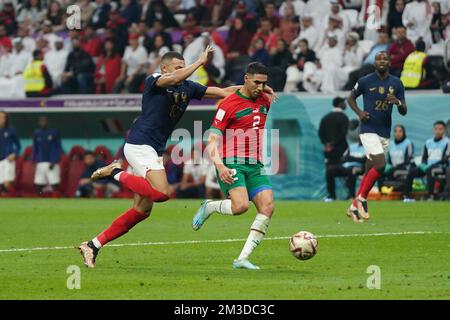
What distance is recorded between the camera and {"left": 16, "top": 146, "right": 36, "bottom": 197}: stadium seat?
31.5 m

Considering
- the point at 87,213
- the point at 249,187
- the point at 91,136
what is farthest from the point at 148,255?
the point at 91,136

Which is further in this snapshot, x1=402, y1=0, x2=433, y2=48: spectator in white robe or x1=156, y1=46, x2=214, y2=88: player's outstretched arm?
x1=402, y1=0, x2=433, y2=48: spectator in white robe

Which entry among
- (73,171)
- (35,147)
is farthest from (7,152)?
(73,171)

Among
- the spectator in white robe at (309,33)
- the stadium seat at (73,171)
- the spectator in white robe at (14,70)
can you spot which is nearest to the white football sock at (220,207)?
the spectator in white robe at (309,33)

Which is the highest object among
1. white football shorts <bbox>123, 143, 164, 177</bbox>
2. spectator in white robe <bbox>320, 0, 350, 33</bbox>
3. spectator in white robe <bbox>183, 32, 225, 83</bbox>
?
spectator in white robe <bbox>320, 0, 350, 33</bbox>

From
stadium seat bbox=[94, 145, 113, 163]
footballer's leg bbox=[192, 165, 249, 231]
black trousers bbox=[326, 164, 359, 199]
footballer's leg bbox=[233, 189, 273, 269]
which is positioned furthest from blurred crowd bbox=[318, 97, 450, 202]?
footballer's leg bbox=[233, 189, 273, 269]

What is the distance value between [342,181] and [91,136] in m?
7.50

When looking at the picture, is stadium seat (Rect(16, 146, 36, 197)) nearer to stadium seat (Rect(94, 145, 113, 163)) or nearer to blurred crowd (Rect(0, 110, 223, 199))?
blurred crowd (Rect(0, 110, 223, 199))

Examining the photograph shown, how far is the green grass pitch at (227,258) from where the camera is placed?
33.4ft

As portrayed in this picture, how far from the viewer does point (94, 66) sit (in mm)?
31766

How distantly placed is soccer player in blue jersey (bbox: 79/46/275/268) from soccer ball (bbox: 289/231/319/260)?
1423mm

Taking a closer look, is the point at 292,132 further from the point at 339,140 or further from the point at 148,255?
the point at 148,255

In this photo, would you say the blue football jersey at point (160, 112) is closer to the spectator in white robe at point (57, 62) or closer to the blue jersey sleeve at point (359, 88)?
the blue jersey sleeve at point (359, 88)

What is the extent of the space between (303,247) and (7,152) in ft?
65.4
